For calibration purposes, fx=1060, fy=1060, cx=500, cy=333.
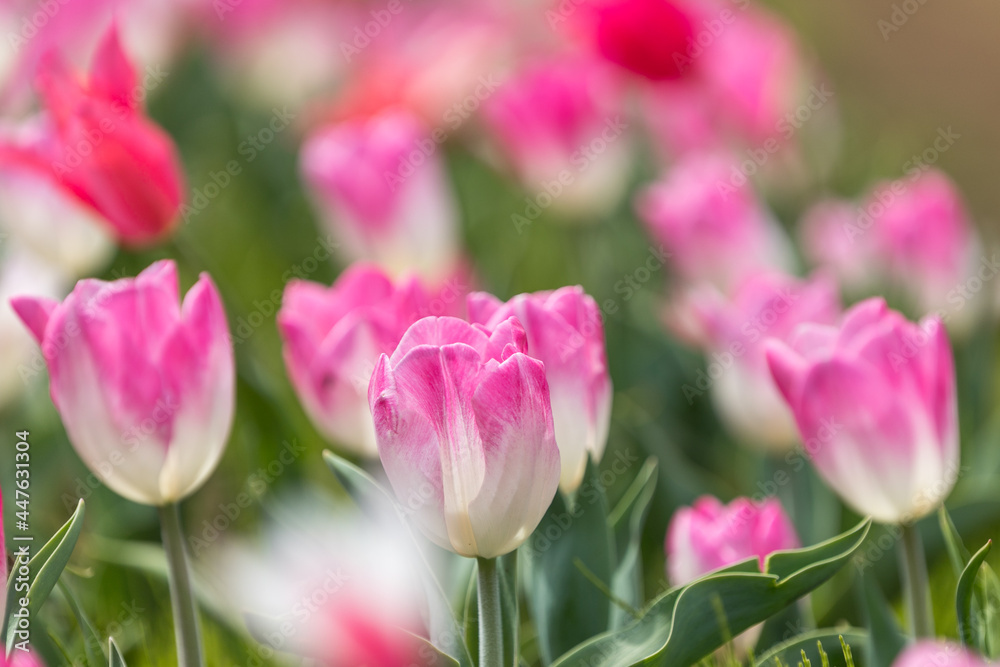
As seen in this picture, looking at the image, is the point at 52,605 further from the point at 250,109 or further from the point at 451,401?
the point at 250,109

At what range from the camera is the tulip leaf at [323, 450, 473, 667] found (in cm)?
49

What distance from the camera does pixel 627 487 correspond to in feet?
2.92

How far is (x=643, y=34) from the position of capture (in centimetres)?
115

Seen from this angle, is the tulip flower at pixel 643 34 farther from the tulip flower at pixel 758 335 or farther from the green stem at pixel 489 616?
the green stem at pixel 489 616

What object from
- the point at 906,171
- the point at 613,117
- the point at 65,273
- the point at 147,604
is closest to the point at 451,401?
the point at 147,604

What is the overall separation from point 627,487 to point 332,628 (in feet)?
1.77

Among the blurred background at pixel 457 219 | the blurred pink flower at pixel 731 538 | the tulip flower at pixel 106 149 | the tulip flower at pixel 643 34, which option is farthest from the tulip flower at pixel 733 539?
the tulip flower at pixel 643 34

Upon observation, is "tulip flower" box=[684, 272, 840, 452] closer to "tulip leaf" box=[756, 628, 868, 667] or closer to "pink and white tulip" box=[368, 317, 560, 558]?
"tulip leaf" box=[756, 628, 868, 667]

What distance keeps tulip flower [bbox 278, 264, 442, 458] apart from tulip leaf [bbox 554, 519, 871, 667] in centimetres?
19

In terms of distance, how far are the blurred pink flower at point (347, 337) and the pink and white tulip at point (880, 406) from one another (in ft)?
0.66

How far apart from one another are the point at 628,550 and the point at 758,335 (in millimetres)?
209

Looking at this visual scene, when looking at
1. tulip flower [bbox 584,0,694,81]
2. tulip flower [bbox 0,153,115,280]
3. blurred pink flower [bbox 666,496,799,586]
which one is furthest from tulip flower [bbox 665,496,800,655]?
tulip flower [bbox 584,0,694,81]

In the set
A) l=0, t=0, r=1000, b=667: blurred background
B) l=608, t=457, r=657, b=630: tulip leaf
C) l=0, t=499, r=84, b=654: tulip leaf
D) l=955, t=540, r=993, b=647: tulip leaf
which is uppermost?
l=0, t=499, r=84, b=654: tulip leaf

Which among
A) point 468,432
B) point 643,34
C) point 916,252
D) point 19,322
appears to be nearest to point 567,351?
point 468,432
